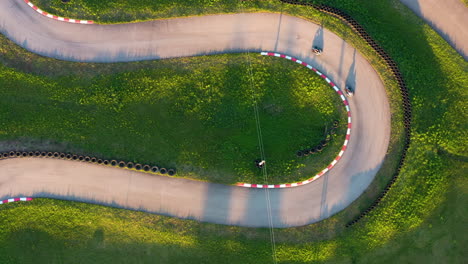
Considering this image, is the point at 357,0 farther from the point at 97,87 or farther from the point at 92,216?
the point at 92,216

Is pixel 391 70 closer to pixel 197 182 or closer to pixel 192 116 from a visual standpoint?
pixel 192 116

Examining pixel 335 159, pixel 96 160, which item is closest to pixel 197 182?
pixel 96 160

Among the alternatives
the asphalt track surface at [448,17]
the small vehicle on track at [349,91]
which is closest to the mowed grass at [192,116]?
the small vehicle on track at [349,91]

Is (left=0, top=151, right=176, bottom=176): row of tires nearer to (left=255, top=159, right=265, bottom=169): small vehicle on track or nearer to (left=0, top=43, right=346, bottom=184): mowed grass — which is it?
(left=0, top=43, right=346, bottom=184): mowed grass

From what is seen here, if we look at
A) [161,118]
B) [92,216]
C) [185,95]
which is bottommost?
[92,216]

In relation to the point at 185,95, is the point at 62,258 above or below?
below

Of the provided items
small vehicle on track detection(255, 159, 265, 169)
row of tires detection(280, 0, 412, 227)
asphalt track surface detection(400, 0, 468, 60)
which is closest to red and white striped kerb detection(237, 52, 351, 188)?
small vehicle on track detection(255, 159, 265, 169)

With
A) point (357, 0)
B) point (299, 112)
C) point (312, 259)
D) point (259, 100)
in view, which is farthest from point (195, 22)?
point (312, 259)
